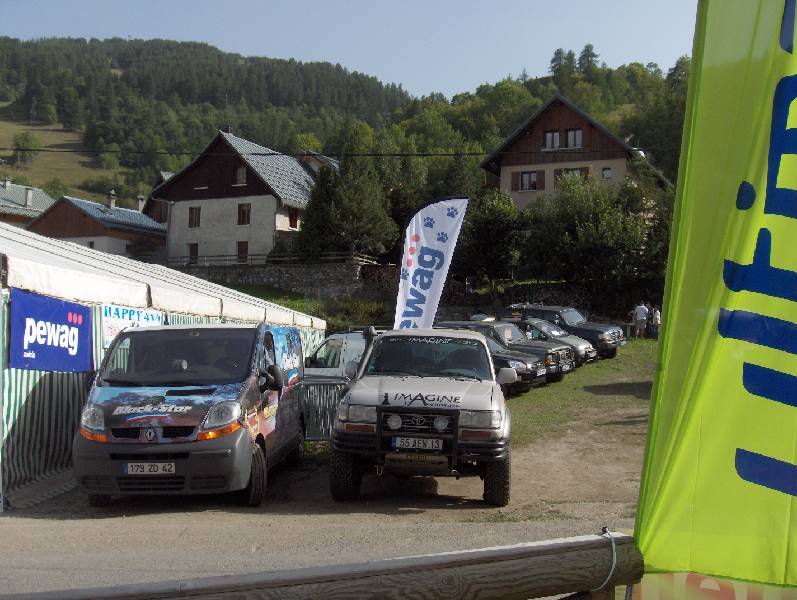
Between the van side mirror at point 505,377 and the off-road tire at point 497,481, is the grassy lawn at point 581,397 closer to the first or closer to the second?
the van side mirror at point 505,377

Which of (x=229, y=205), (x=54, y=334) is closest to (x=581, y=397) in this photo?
(x=54, y=334)

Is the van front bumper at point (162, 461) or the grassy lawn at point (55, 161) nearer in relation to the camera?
the van front bumper at point (162, 461)

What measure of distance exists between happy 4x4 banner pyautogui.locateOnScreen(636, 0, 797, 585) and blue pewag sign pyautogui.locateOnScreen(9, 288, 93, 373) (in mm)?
7881

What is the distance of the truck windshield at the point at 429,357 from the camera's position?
391 inches

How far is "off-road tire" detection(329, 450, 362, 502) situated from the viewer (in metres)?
9.07

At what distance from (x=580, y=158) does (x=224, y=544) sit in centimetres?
4911

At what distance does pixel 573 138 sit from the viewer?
175ft

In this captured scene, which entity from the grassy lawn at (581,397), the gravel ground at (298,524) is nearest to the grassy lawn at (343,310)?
the grassy lawn at (581,397)

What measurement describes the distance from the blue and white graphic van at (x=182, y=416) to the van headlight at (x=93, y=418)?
0.4 inches

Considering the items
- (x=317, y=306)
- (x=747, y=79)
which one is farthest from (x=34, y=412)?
(x=317, y=306)

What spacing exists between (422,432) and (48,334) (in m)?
4.56

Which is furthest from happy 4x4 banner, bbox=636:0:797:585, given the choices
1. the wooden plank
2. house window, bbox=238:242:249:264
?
house window, bbox=238:242:249:264

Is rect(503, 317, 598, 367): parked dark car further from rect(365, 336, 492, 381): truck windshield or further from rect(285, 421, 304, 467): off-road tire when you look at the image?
rect(365, 336, 492, 381): truck windshield

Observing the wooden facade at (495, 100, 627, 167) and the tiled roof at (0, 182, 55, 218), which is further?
the tiled roof at (0, 182, 55, 218)
